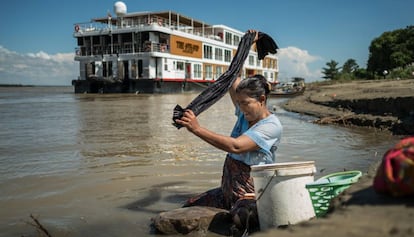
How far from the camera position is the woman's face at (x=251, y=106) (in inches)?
116

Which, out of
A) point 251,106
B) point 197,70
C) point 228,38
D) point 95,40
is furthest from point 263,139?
point 228,38

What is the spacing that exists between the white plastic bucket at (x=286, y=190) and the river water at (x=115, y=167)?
112cm

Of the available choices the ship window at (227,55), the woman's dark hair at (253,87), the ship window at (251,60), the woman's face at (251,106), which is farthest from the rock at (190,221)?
the ship window at (251,60)

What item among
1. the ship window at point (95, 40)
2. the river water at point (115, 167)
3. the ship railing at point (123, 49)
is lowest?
the river water at point (115, 167)

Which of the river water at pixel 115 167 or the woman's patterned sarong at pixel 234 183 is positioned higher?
the woman's patterned sarong at pixel 234 183

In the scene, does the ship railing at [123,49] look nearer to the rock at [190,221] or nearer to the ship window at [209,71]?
the ship window at [209,71]

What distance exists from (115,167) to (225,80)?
8.94ft

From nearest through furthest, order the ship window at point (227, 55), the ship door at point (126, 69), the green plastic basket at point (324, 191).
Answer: the green plastic basket at point (324, 191) < the ship door at point (126, 69) < the ship window at point (227, 55)

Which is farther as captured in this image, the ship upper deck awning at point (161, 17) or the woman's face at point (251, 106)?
the ship upper deck awning at point (161, 17)

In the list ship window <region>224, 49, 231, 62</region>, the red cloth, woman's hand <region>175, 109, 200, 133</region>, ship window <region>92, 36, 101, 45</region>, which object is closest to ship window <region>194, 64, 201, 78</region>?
ship window <region>224, 49, 231, 62</region>

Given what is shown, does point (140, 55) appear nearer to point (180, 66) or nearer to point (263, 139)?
point (180, 66)

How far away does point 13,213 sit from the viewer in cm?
367

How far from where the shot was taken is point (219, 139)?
269cm

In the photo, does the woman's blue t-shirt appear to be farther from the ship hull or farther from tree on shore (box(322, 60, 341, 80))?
tree on shore (box(322, 60, 341, 80))
